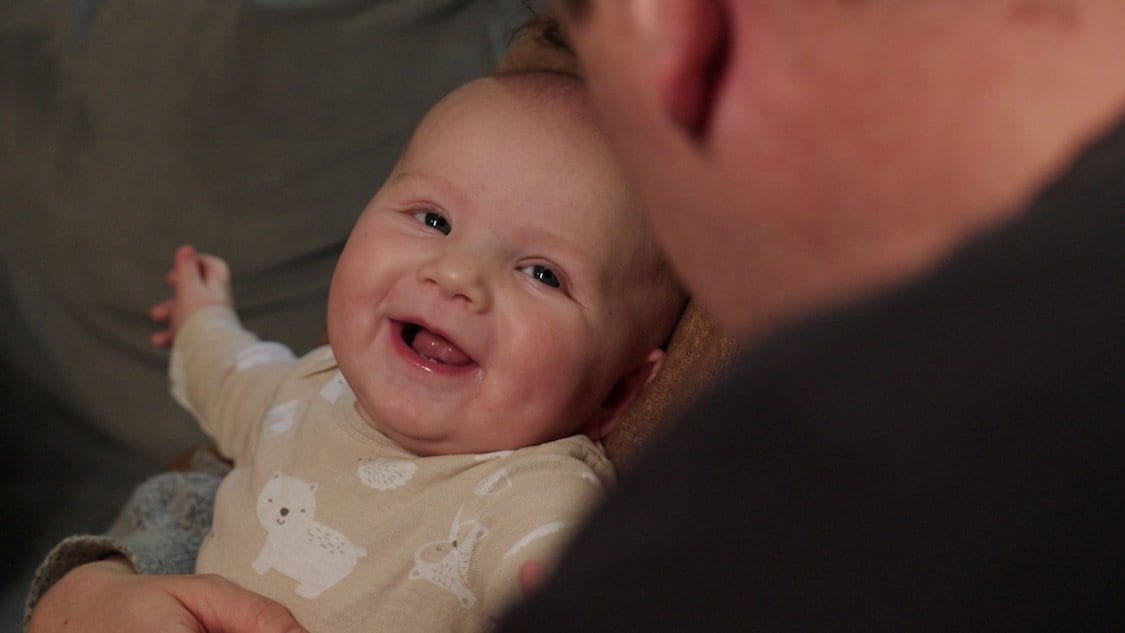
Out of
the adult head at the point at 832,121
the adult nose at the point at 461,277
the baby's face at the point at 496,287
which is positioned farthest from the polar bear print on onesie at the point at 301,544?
the adult head at the point at 832,121

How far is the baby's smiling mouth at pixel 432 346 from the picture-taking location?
1193mm

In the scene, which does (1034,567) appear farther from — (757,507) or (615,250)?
(615,250)

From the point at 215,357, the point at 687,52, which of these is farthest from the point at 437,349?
the point at 687,52

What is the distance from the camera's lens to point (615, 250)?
3.96ft

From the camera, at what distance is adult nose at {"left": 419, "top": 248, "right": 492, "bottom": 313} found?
1145 mm

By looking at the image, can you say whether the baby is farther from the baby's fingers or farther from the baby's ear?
the baby's fingers

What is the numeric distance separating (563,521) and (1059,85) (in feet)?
2.36

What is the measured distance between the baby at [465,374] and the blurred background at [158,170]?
0.70m

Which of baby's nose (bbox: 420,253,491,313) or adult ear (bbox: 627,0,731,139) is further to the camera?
baby's nose (bbox: 420,253,491,313)

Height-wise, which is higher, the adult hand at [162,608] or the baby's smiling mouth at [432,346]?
the baby's smiling mouth at [432,346]

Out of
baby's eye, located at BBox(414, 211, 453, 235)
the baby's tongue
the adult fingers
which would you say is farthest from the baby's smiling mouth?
the adult fingers

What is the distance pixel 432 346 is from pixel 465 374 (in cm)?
7

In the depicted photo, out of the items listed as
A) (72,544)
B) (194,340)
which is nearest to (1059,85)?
(72,544)

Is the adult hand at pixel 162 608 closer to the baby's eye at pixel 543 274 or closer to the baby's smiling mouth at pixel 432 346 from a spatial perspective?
the baby's smiling mouth at pixel 432 346
